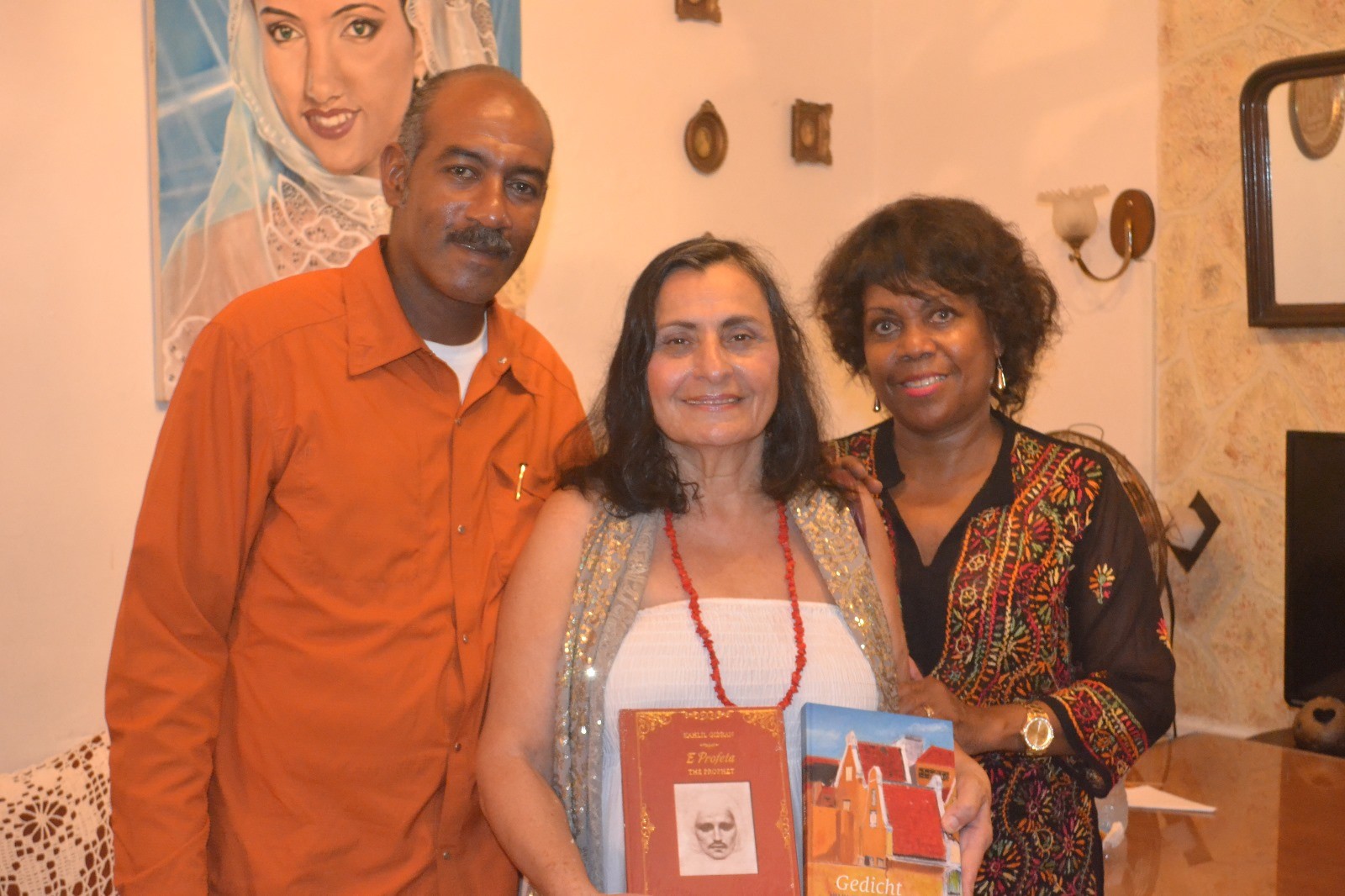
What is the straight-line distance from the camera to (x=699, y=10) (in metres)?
4.37

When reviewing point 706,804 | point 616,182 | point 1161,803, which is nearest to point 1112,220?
point 616,182

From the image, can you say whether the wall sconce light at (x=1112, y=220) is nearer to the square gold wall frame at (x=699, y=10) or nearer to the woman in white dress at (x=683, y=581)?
the square gold wall frame at (x=699, y=10)

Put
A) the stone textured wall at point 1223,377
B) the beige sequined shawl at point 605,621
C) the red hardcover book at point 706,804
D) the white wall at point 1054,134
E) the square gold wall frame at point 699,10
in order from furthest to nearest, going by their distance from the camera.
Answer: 1. the square gold wall frame at point 699,10
2. the white wall at point 1054,134
3. the stone textured wall at point 1223,377
4. the beige sequined shawl at point 605,621
5. the red hardcover book at point 706,804

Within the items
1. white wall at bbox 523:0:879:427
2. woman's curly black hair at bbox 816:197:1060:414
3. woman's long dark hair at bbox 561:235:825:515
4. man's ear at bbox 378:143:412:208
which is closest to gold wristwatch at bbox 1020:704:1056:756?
woman's long dark hair at bbox 561:235:825:515

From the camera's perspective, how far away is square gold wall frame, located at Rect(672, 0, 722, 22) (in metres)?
4.32

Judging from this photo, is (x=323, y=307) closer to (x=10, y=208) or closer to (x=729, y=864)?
(x=729, y=864)

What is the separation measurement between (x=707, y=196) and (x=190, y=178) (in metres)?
1.89

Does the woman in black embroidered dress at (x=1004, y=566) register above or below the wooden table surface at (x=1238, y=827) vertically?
above

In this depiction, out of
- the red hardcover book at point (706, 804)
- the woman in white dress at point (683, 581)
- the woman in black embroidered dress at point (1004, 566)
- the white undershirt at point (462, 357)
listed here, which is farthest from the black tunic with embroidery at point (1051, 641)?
the white undershirt at point (462, 357)

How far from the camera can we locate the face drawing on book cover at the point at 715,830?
1639 mm

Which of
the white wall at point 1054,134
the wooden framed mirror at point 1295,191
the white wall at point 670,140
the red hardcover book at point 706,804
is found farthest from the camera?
the white wall at point 1054,134

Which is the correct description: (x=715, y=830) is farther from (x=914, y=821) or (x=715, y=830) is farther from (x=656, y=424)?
(x=656, y=424)

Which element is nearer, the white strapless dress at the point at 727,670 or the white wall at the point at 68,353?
the white strapless dress at the point at 727,670

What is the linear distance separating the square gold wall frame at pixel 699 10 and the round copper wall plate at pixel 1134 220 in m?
1.55
